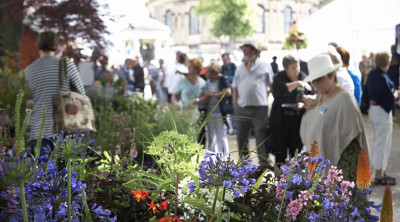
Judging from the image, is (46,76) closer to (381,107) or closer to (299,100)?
(299,100)

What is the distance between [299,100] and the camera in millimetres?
6953

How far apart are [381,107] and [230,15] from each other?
55771 mm

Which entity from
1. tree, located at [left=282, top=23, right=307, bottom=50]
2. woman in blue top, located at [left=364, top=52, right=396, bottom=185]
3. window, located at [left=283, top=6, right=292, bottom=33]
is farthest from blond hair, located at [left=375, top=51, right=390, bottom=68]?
window, located at [left=283, top=6, right=292, bottom=33]

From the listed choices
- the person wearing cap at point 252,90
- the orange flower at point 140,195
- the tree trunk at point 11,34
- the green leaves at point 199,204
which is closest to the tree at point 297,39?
the tree trunk at point 11,34

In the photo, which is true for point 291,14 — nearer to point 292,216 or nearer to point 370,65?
point 370,65

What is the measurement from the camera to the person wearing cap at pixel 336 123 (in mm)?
4660

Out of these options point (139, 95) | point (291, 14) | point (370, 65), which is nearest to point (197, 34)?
point (291, 14)

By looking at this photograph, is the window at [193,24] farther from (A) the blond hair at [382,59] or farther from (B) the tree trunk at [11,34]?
(A) the blond hair at [382,59]

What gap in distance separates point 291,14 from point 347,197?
256ft

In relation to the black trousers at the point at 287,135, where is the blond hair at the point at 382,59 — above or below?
above

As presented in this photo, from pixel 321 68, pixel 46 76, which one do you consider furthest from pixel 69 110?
pixel 321 68

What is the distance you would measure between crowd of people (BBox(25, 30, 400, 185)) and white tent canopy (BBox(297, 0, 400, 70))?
57 cm

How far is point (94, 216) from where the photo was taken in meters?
2.00

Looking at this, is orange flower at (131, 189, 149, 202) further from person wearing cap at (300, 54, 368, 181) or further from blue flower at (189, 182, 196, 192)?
person wearing cap at (300, 54, 368, 181)
